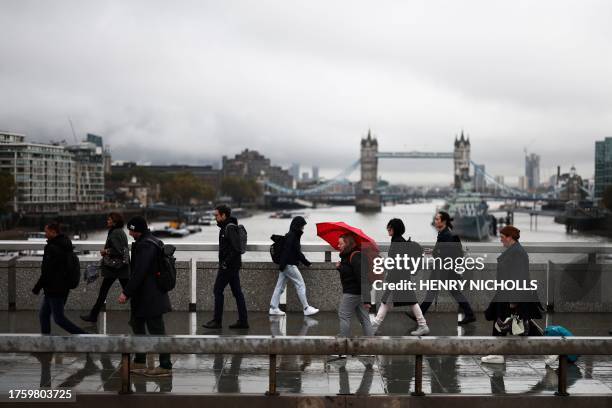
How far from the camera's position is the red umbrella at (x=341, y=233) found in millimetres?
7250

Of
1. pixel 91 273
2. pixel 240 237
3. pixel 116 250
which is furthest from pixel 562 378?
pixel 91 273

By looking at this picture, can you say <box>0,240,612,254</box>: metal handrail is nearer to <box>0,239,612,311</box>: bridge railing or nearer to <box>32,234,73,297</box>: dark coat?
<box>0,239,612,311</box>: bridge railing

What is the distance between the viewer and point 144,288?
664cm

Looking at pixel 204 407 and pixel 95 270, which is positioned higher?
pixel 95 270

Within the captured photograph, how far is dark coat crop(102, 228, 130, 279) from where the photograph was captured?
8.16 m

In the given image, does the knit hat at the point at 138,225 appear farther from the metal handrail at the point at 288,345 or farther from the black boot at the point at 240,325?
the black boot at the point at 240,325

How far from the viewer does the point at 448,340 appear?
17.7ft

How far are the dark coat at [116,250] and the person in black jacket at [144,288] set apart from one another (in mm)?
1507

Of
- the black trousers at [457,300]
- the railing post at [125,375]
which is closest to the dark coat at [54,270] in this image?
the railing post at [125,375]

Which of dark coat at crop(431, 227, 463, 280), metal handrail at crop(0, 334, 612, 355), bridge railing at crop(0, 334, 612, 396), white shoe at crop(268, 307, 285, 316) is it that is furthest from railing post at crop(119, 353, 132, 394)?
dark coat at crop(431, 227, 463, 280)

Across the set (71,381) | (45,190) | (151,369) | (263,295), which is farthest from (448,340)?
(45,190)

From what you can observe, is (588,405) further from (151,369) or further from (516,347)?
(151,369)

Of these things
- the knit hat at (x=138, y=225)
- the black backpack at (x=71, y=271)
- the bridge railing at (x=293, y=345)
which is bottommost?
the bridge railing at (x=293, y=345)

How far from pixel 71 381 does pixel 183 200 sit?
13829 cm
